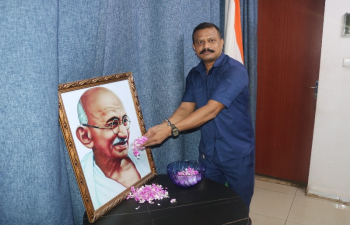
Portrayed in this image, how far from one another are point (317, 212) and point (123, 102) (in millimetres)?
1979

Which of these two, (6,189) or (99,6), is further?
(99,6)

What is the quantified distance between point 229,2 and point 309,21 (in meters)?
0.98

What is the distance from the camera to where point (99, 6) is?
4.14ft

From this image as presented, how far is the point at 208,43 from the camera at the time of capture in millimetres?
1647

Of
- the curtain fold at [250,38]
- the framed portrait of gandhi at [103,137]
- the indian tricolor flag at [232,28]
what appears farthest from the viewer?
the curtain fold at [250,38]

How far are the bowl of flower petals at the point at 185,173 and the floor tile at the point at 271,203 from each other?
1.28 meters

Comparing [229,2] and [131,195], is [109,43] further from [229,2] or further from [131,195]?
[229,2]

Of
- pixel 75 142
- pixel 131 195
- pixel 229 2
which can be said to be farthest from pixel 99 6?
pixel 229 2

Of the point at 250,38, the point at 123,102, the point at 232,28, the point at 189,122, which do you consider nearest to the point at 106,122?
the point at 123,102

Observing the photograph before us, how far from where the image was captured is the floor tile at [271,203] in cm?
247

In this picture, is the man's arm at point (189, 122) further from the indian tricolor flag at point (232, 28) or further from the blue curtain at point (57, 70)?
the indian tricolor flag at point (232, 28)

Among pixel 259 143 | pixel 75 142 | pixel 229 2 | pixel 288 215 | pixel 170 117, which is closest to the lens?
pixel 75 142

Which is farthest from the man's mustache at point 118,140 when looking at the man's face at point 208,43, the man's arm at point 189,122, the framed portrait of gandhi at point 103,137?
the man's face at point 208,43

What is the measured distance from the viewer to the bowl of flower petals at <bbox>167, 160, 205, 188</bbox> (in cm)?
133
